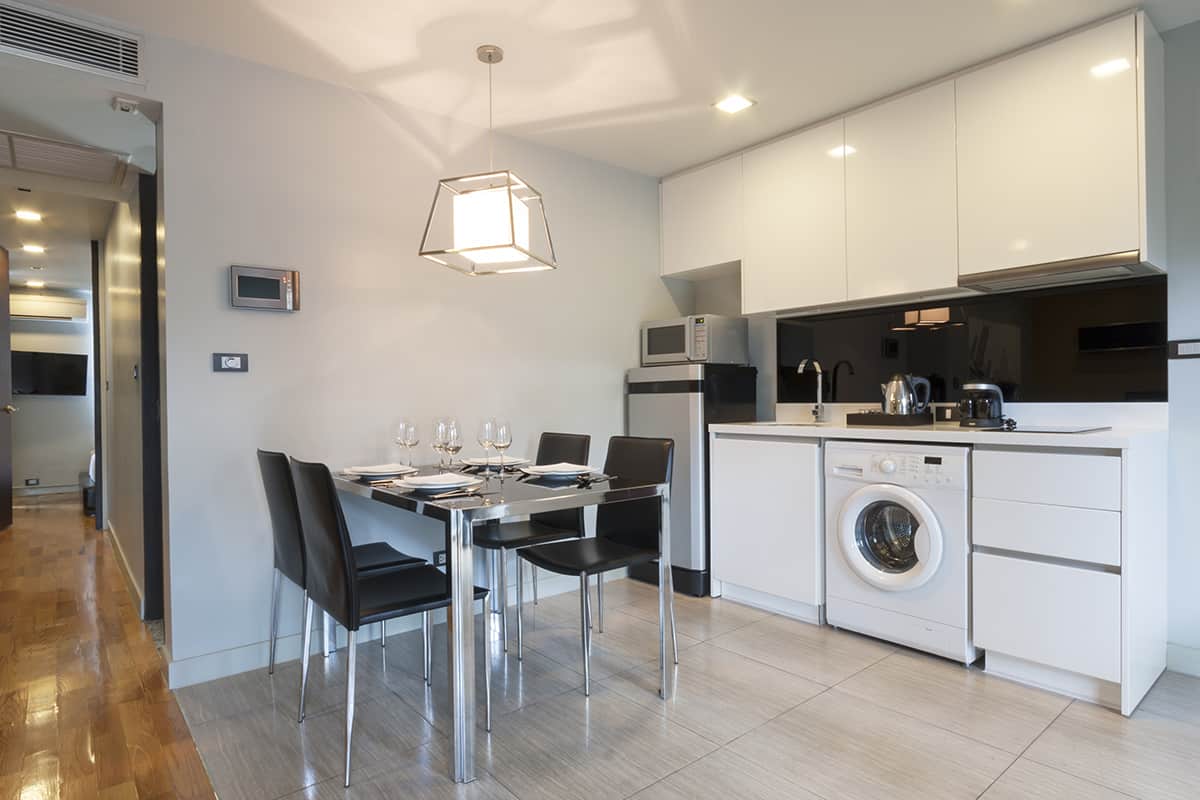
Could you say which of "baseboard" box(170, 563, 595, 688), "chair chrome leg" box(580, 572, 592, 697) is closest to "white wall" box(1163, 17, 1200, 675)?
"chair chrome leg" box(580, 572, 592, 697)

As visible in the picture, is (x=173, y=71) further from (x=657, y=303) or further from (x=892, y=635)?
(x=892, y=635)

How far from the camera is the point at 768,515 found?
3182mm

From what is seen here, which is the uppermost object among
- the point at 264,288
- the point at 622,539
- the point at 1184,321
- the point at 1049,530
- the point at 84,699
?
the point at 264,288

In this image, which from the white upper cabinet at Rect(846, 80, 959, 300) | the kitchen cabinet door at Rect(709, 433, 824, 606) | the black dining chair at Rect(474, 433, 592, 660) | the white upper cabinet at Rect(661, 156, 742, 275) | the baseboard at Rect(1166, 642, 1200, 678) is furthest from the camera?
the white upper cabinet at Rect(661, 156, 742, 275)

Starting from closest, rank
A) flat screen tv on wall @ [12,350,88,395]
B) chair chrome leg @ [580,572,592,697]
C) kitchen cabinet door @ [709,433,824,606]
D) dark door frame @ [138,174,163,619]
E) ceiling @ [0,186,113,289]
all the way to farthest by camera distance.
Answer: chair chrome leg @ [580,572,592,697] → kitchen cabinet door @ [709,433,824,606] → dark door frame @ [138,174,163,619] → ceiling @ [0,186,113,289] → flat screen tv on wall @ [12,350,88,395]

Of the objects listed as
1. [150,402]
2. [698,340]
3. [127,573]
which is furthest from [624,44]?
[127,573]

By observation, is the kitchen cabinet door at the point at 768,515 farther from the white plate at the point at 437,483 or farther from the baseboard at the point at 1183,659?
the white plate at the point at 437,483

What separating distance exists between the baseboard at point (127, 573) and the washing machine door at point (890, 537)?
11.0 feet

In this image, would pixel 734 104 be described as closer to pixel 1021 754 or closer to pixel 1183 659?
pixel 1021 754

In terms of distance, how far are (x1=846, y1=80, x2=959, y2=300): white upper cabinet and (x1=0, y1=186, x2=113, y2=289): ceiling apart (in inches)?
172

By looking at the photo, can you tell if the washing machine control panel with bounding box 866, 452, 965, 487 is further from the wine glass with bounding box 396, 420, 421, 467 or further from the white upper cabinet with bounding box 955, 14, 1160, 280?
the wine glass with bounding box 396, 420, 421, 467

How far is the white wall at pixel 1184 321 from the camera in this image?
2.48 meters

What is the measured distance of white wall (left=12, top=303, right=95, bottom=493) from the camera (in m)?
7.64

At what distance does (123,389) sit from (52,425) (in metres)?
5.11
